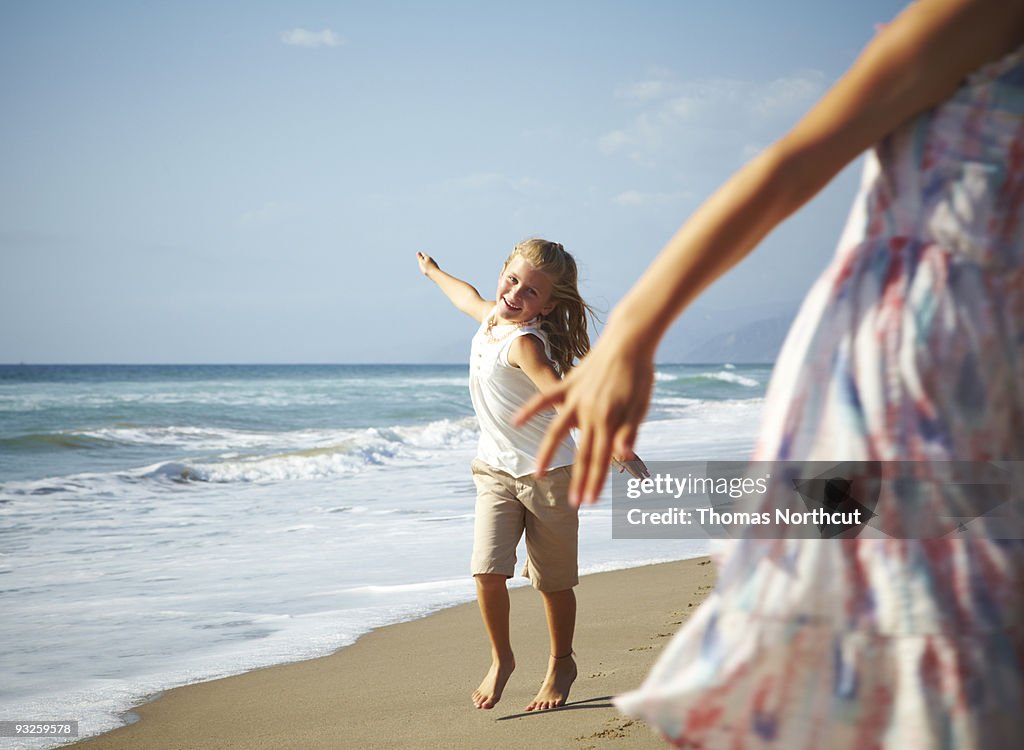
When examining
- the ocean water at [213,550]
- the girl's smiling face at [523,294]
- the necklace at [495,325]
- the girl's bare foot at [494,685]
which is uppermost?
the girl's smiling face at [523,294]

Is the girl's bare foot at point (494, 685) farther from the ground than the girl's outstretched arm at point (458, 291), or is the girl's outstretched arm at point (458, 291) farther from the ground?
the girl's outstretched arm at point (458, 291)

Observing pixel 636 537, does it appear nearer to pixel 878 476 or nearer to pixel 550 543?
pixel 550 543

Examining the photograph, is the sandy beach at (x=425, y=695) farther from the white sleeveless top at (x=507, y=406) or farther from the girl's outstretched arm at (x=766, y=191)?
the girl's outstretched arm at (x=766, y=191)

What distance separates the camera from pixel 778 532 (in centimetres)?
91

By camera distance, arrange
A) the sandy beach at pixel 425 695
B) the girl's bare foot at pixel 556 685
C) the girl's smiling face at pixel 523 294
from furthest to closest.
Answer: the girl's smiling face at pixel 523 294 < the girl's bare foot at pixel 556 685 < the sandy beach at pixel 425 695

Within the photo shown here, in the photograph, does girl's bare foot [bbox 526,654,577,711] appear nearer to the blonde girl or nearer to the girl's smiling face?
the blonde girl

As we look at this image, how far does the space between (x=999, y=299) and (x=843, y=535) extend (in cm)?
26

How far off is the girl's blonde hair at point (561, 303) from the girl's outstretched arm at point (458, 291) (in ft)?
0.90

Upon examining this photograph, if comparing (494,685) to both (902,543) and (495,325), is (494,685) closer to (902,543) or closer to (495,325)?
(495,325)

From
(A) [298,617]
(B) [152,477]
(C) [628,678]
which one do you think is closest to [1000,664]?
(C) [628,678]

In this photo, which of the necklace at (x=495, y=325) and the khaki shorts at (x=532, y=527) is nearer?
the khaki shorts at (x=532, y=527)

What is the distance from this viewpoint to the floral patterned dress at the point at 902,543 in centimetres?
85

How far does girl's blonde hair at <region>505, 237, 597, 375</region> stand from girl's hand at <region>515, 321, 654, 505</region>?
2799 millimetres

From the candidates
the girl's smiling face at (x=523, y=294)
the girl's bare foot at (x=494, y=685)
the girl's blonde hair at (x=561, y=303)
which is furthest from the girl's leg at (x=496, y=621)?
the girl's smiling face at (x=523, y=294)
